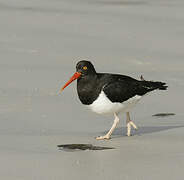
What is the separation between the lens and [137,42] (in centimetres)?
1355

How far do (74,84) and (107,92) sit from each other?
2.64 metres

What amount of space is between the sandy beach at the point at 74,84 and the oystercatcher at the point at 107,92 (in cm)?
40

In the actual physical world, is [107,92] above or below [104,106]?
above

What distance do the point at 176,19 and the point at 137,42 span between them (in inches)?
96.5

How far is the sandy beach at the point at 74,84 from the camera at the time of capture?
22.9ft

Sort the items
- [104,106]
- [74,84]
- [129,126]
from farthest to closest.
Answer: [74,84]
[129,126]
[104,106]

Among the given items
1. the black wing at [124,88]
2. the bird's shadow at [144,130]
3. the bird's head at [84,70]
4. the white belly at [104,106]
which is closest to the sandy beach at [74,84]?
the bird's shadow at [144,130]

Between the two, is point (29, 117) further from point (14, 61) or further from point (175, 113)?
point (14, 61)

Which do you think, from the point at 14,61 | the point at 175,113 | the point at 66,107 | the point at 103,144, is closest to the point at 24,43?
the point at 14,61

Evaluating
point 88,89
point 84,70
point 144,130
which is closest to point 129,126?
point 144,130

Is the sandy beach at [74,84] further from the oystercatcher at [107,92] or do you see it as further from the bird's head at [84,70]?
the bird's head at [84,70]

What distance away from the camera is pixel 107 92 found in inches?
329

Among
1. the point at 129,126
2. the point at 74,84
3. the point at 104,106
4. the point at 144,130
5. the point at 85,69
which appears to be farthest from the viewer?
the point at 74,84

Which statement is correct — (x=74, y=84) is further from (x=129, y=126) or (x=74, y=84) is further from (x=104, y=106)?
(x=104, y=106)
